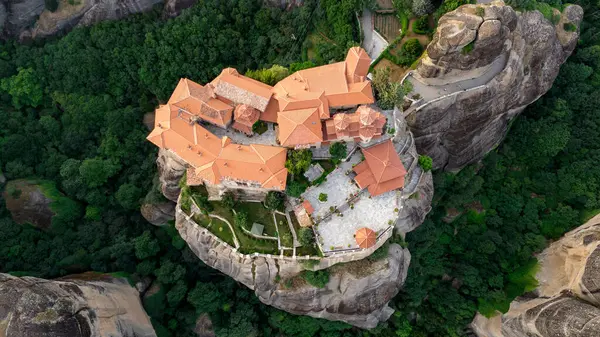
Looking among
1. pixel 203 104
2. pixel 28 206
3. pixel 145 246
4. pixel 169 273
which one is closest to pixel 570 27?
pixel 203 104

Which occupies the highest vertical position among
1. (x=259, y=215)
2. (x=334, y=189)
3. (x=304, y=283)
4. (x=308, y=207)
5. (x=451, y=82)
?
(x=451, y=82)

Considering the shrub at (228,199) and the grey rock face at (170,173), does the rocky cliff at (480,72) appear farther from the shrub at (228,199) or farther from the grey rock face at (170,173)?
the grey rock face at (170,173)

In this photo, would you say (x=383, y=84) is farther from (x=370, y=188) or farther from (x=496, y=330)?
(x=496, y=330)

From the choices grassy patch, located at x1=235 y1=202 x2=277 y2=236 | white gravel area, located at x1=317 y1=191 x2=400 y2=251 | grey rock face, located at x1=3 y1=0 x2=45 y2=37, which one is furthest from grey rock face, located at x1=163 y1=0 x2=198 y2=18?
white gravel area, located at x1=317 y1=191 x2=400 y2=251

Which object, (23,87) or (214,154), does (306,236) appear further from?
(23,87)

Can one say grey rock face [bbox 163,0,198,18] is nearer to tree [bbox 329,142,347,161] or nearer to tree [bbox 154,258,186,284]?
tree [bbox 329,142,347,161]

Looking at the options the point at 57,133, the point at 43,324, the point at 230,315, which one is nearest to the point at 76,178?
the point at 57,133

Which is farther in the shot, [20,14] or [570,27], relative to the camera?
[20,14]
